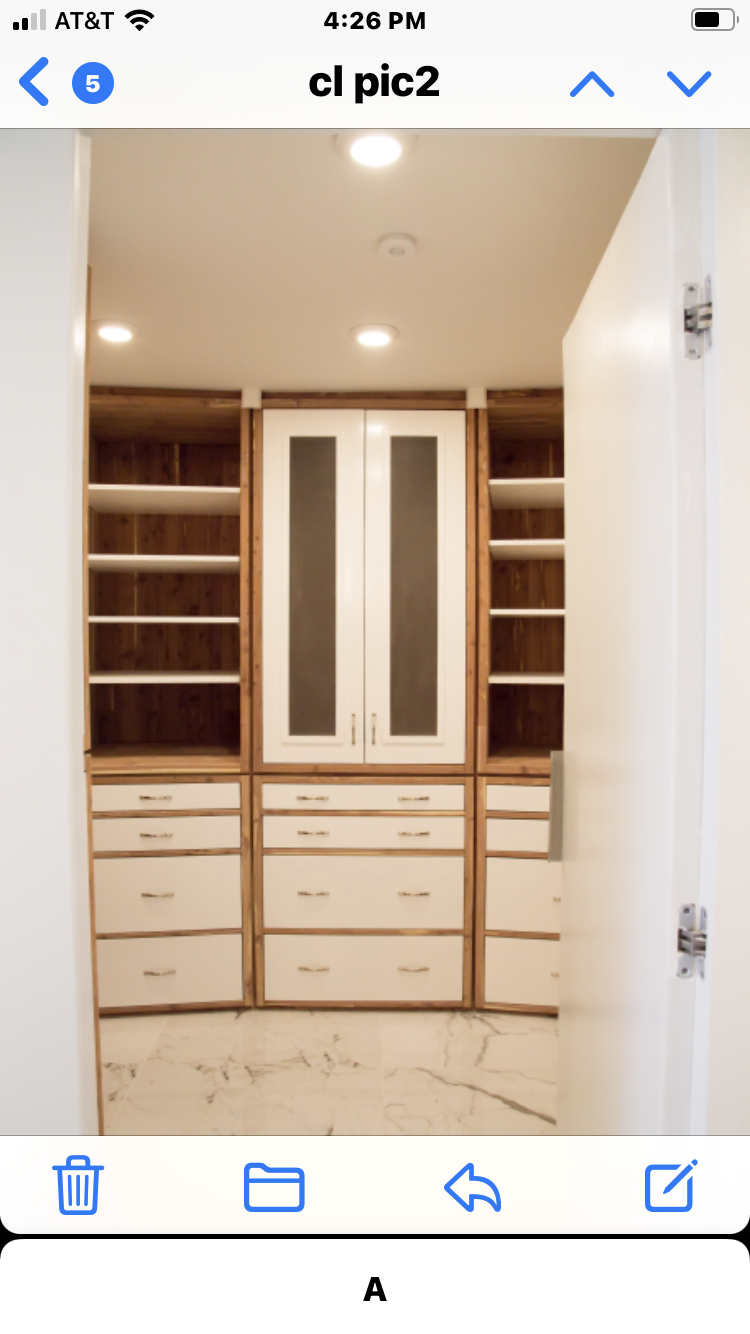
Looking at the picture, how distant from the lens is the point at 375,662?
2594 millimetres

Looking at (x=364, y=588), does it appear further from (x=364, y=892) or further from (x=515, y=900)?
(x=515, y=900)

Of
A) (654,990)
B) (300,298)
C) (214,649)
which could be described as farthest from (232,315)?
A: (654,990)

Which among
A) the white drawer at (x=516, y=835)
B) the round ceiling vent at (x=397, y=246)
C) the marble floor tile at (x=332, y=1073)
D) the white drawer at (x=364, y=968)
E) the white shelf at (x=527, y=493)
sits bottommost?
the marble floor tile at (x=332, y=1073)

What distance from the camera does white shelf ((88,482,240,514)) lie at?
2555 mm

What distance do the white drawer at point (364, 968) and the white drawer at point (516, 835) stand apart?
1.19ft

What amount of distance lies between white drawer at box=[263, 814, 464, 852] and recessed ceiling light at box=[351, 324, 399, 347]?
1520mm

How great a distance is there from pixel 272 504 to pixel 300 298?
0.82 m

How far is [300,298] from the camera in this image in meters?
1.86

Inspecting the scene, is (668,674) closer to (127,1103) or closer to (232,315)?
(232,315)

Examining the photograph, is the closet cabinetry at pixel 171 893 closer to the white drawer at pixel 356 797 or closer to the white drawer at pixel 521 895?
the white drawer at pixel 356 797

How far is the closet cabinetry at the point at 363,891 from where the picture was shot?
257 centimetres
